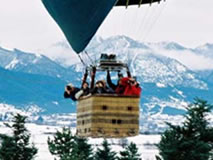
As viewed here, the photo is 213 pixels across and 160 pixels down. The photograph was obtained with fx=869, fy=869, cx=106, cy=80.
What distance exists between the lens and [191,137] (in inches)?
1638

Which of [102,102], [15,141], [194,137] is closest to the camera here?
[102,102]

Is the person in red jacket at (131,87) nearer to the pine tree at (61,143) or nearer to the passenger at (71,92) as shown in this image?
the passenger at (71,92)

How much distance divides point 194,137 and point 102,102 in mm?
22214

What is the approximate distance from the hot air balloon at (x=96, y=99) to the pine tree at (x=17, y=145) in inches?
1910

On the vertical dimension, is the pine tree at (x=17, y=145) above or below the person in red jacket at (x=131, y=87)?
above

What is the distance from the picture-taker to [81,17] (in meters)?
21.3

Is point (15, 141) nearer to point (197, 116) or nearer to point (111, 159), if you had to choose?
point (111, 159)

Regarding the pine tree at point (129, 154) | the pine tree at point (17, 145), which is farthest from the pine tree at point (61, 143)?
the pine tree at point (17, 145)

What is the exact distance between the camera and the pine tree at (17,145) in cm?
7062

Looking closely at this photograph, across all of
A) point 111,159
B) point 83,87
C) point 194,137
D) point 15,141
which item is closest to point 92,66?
point 83,87

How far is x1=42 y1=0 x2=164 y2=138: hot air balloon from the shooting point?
794 inches

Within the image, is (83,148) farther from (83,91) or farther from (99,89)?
(99,89)

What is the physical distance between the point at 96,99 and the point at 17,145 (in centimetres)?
5269

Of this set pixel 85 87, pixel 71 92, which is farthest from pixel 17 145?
pixel 85 87
